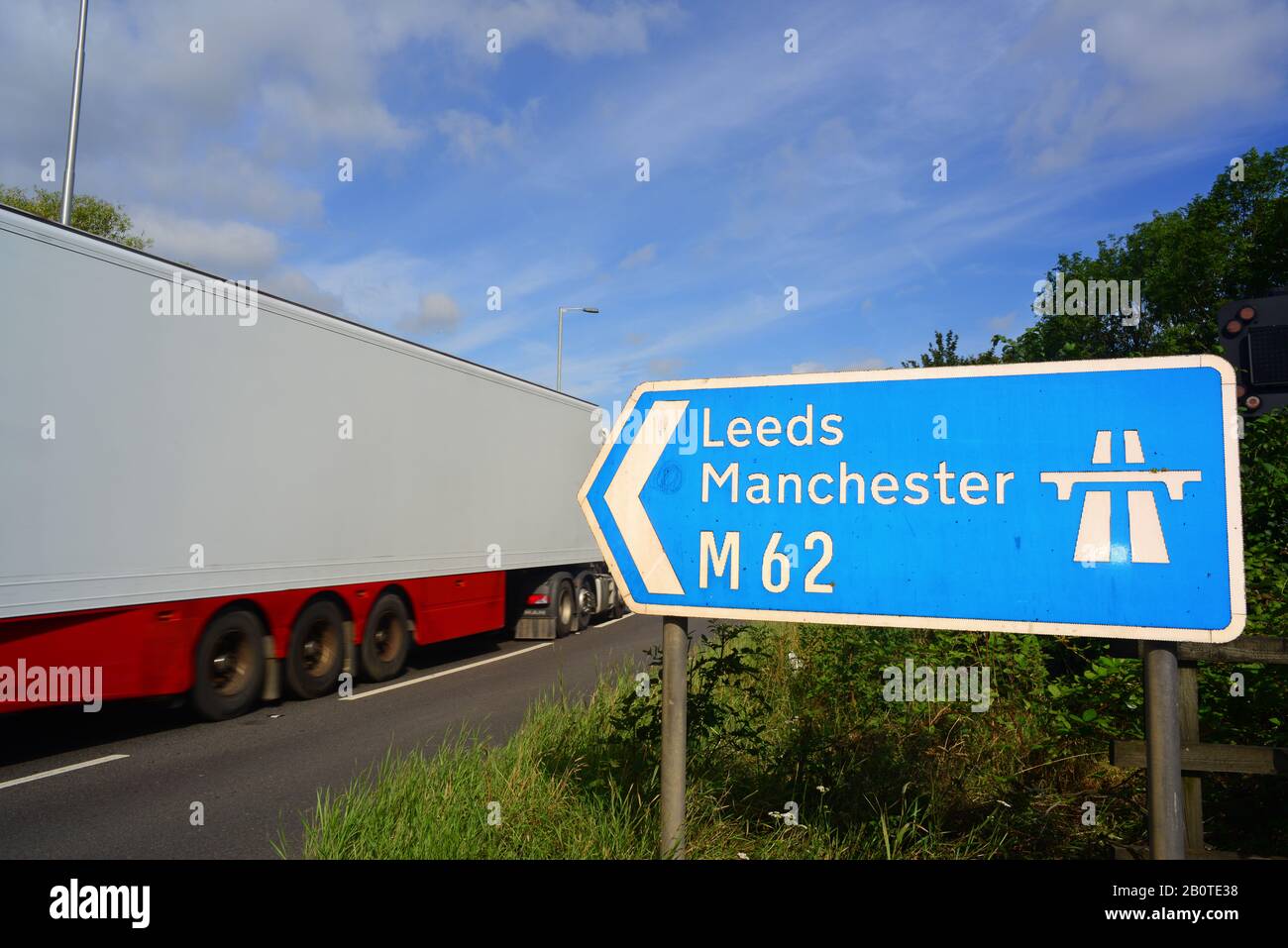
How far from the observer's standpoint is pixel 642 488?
10.0ft

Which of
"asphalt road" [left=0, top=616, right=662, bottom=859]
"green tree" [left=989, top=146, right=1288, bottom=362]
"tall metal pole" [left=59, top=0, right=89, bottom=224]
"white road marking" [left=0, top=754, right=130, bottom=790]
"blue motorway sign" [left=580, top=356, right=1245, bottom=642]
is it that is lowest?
"white road marking" [left=0, top=754, right=130, bottom=790]

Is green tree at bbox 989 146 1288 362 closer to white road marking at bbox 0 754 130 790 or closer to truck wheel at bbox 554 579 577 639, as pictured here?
truck wheel at bbox 554 579 577 639

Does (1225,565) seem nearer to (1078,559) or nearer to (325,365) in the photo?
(1078,559)

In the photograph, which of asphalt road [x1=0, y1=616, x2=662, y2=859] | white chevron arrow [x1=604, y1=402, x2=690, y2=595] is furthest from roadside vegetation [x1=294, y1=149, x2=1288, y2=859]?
white chevron arrow [x1=604, y1=402, x2=690, y2=595]

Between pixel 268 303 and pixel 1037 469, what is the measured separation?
8.32 metres

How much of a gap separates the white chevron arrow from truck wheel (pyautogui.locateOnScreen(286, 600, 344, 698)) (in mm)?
7502

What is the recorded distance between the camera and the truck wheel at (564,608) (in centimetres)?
1586

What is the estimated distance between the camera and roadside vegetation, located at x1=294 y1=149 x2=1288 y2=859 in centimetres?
390

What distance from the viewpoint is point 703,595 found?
2.92 m

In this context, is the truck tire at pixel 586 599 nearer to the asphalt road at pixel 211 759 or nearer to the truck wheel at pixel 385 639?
the asphalt road at pixel 211 759

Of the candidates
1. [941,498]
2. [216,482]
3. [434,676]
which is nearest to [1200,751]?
[941,498]

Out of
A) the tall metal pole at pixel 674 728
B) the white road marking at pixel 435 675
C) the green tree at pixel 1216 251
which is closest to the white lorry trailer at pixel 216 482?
the white road marking at pixel 435 675

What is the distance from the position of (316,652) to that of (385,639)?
1.21 meters

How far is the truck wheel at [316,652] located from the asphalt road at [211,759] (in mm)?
245
